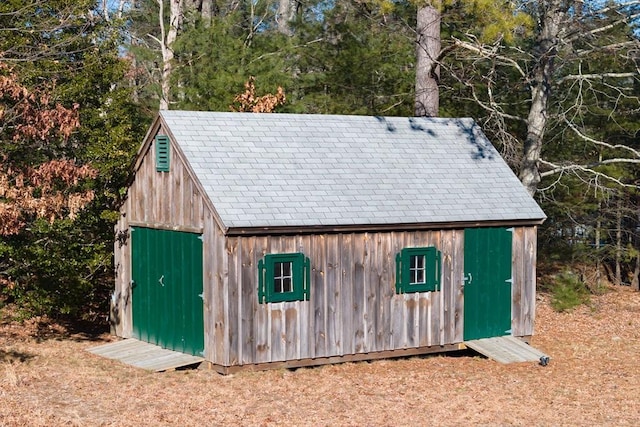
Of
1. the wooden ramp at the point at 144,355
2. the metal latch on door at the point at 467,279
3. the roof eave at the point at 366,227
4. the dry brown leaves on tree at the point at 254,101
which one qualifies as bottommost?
the wooden ramp at the point at 144,355

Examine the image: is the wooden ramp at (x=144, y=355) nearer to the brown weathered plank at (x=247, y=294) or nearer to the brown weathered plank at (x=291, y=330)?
the brown weathered plank at (x=247, y=294)

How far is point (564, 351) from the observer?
774 inches

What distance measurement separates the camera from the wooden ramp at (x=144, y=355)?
1656cm

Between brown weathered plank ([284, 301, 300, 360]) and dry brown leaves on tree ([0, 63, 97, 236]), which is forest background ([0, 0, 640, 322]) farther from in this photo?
brown weathered plank ([284, 301, 300, 360])

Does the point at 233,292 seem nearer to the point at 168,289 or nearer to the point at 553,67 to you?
the point at 168,289

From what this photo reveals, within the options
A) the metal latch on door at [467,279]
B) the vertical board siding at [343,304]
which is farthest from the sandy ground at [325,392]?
the metal latch on door at [467,279]

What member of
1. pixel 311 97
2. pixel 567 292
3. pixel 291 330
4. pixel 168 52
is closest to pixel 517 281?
pixel 291 330

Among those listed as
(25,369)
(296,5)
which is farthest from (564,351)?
(296,5)

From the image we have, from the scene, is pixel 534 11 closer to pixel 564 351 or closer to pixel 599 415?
pixel 564 351

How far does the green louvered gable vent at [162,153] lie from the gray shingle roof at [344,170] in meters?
0.49

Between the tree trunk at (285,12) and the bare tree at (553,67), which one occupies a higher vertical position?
the tree trunk at (285,12)

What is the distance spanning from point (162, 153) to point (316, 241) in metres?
3.30

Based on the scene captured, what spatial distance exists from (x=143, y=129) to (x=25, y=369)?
6823 millimetres

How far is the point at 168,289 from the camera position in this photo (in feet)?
58.2
